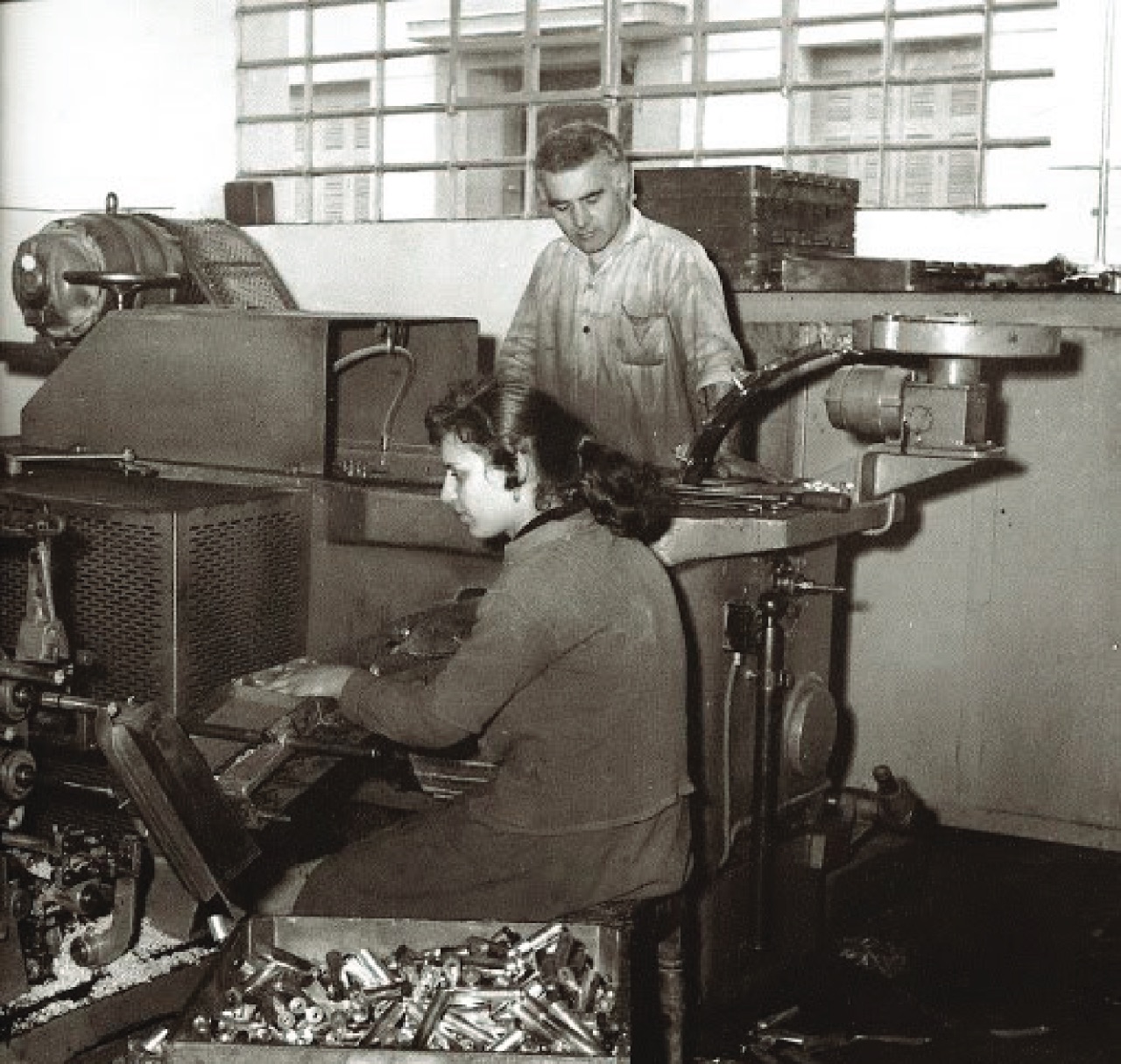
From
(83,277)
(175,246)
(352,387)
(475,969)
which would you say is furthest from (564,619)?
(175,246)

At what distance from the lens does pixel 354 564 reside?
12.7ft

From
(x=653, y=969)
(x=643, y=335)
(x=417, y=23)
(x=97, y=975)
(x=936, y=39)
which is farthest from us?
(x=417, y=23)

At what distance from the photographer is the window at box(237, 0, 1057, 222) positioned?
542cm

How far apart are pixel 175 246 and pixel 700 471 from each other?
209cm

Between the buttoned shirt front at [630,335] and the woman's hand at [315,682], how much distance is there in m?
1.63

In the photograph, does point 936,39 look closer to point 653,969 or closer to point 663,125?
point 663,125

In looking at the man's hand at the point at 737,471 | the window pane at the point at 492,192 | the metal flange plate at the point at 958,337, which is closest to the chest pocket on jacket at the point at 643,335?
the man's hand at the point at 737,471

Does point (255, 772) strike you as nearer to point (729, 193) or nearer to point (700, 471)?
point (700, 471)

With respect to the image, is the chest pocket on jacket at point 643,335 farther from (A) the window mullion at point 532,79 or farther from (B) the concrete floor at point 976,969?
(A) the window mullion at point 532,79

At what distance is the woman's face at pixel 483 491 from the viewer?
8.75 ft

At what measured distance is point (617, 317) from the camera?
431cm

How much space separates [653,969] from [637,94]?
403cm

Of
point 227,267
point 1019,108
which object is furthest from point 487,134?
point 1019,108

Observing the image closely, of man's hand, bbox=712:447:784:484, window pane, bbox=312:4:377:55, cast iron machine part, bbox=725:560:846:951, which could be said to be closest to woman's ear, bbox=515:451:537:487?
cast iron machine part, bbox=725:560:846:951
